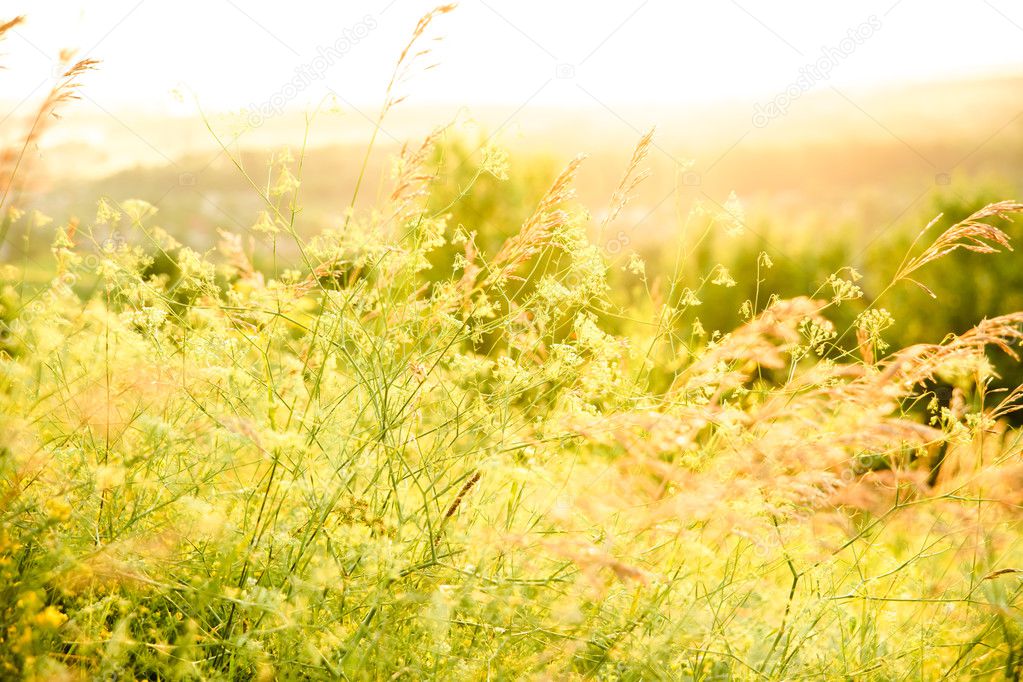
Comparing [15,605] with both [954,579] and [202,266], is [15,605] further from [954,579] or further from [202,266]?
[954,579]

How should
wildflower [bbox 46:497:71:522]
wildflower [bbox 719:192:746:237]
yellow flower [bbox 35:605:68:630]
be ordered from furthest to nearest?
wildflower [bbox 719:192:746:237] → wildflower [bbox 46:497:71:522] → yellow flower [bbox 35:605:68:630]

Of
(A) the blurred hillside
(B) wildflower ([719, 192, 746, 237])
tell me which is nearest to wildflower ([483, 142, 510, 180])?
(B) wildflower ([719, 192, 746, 237])

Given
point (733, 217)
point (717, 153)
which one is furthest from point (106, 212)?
point (717, 153)

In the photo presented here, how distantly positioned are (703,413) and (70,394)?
6.76ft

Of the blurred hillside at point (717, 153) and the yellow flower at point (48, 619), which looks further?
the blurred hillside at point (717, 153)

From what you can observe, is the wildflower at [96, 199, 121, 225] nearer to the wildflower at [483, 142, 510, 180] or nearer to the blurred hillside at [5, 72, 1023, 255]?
the wildflower at [483, 142, 510, 180]

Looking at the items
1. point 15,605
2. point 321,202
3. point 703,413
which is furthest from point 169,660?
point 321,202

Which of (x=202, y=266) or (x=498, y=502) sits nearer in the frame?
(x=202, y=266)

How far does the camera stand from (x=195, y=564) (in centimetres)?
197

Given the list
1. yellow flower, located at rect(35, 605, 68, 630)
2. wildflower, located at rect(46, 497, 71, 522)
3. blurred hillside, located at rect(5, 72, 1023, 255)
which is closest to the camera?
yellow flower, located at rect(35, 605, 68, 630)

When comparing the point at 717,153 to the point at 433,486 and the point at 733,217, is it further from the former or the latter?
the point at 433,486

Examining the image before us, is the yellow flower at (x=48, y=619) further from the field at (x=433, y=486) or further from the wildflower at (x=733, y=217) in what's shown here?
the wildflower at (x=733, y=217)

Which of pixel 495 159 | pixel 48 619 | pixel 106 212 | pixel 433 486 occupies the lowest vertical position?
pixel 48 619

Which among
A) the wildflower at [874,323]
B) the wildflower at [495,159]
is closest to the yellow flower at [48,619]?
the wildflower at [495,159]
